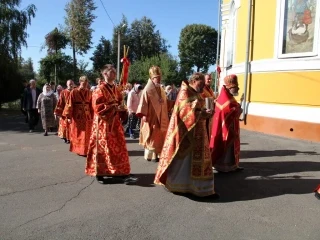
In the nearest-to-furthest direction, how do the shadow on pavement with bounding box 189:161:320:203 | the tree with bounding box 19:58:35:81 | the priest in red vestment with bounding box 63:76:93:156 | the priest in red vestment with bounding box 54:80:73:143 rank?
the shadow on pavement with bounding box 189:161:320:203 < the priest in red vestment with bounding box 63:76:93:156 < the priest in red vestment with bounding box 54:80:73:143 < the tree with bounding box 19:58:35:81

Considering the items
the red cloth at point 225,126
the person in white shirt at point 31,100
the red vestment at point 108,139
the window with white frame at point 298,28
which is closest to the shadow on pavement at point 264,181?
the red cloth at point 225,126

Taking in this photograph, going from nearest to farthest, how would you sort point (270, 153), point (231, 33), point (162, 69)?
point (270, 153) < point (231, 33) < point (162, 69)

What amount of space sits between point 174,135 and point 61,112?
526 cm

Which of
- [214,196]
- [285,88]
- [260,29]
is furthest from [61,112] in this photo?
[260,29]

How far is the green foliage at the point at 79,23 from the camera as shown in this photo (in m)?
55.2

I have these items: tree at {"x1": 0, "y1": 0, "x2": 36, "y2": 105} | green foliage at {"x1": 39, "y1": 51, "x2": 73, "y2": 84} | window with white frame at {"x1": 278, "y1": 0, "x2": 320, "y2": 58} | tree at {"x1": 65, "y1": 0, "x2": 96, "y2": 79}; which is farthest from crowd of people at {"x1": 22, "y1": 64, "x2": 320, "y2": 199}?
tree at {"x1": 65, "y1": 0, "x2": 96, "y2": 79}

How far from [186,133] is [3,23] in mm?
21170

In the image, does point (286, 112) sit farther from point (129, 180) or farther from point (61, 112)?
point (61, 112)

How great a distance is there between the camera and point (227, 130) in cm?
631

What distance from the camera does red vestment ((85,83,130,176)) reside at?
5578 mm

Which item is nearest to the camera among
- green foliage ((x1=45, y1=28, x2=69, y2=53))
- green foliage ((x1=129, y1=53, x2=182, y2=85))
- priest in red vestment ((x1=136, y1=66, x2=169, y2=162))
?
priest in red vestment ((x1=136, y1=66, x2=169, y2=162))

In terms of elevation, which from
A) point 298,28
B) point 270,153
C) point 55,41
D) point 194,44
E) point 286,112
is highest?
point 194,44

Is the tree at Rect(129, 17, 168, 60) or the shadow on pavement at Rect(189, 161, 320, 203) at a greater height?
the tree at Rect(129, 17, 168, 60)

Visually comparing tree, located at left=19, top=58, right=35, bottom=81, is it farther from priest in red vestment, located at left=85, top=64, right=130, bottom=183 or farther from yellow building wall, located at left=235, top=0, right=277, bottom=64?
priest in red vestment, located at left=85, top=64, right=130, bottom=183
